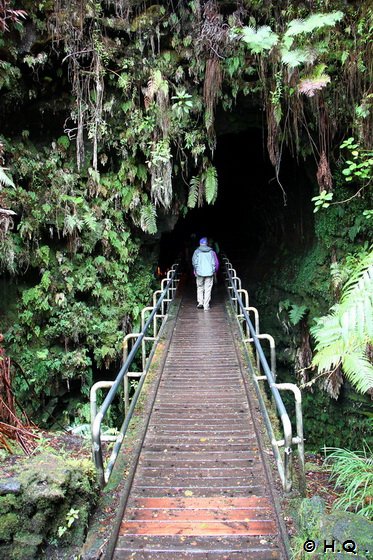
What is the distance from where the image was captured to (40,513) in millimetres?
3090

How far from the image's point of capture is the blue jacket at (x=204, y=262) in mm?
9789

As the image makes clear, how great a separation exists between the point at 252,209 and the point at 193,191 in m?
7.93

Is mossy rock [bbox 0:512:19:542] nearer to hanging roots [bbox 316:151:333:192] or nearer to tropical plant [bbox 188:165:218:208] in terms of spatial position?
tropical plant [bbox 188:165:218:208]

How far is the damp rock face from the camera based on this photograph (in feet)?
9.93

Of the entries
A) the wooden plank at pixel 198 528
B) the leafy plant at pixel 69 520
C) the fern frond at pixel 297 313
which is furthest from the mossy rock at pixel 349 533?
the fern frond at pixel 297 313

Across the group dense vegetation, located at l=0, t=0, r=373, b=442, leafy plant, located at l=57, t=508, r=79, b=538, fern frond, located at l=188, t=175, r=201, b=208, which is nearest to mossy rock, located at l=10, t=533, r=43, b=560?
leafy plant, located at l=57, t=508, r=79, b=538

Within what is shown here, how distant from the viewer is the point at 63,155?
8062mm

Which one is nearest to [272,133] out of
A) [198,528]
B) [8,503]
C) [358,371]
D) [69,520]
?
[358,371]

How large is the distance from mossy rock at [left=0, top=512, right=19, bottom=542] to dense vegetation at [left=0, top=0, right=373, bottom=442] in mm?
4434

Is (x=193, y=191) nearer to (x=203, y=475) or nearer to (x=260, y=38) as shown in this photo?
(x=260, y=38)

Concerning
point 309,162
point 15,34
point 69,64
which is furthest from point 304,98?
point 15,34

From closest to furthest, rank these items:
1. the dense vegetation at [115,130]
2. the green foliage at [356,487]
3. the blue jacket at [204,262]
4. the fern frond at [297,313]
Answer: the green foliage at [356,487], the dense vegetation at [115,130], the fern frond at [297,313], the blue jacket at [204,262]

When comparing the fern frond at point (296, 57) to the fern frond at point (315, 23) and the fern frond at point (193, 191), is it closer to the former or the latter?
the fern frond at point (315, 23)

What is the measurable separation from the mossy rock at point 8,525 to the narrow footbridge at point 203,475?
2.32 feet
